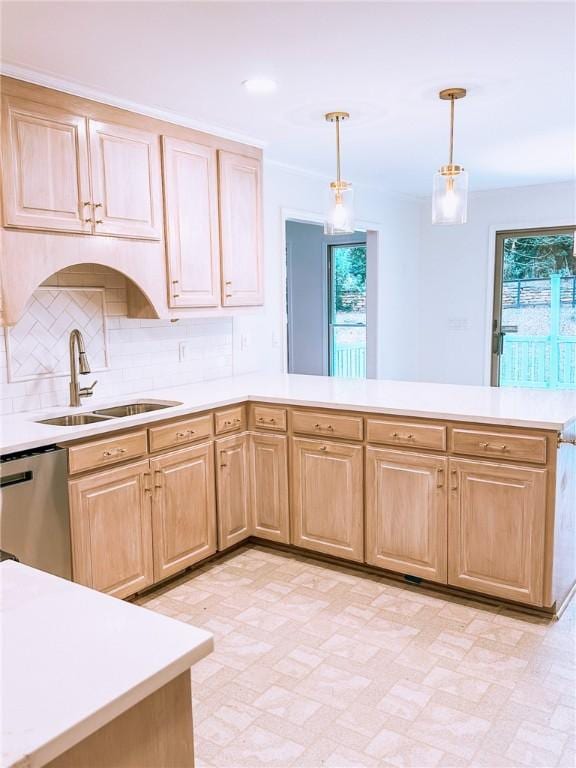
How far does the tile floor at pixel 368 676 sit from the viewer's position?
2027 mm

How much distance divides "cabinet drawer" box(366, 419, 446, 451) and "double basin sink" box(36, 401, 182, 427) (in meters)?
1.00

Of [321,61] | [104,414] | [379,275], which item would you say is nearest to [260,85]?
[321,61]

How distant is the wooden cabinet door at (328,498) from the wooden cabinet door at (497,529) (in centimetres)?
50

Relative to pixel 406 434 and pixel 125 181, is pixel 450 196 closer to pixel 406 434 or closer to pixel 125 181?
pixel 406 434

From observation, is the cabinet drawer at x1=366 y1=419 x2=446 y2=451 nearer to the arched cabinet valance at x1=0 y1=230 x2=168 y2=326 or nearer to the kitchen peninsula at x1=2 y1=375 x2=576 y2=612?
the kitchen peninsula at x1=2 y1=375 x2=576 y2=612

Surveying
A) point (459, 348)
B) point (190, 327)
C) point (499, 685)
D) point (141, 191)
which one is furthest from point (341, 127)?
point (459, 348)

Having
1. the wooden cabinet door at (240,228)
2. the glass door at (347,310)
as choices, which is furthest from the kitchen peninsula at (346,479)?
the glass door at (347,310)

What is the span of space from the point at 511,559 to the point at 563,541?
25cm

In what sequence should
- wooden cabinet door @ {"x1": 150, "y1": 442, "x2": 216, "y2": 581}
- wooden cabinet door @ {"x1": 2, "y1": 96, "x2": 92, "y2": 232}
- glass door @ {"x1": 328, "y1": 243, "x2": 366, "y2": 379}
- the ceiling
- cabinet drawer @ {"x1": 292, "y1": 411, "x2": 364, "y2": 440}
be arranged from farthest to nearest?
glass door @ {"x1": 328, "y1": 243, "x2": 366, "y2": 379}, cabinet drawer @ {"x1": 292, "y1": 411, "x2": 364, "y2": 440}, wooden cabinet door @ {"x1": 150, "y1": 442, "x2": 216, "y2": 581}, wooden cabinet door @ {"x1": 2, "y1": 96, "x2": 92, "y2": 232}, the ceiling

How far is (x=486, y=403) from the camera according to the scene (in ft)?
10.1

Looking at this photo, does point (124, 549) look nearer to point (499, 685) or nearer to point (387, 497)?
point (387, 497)

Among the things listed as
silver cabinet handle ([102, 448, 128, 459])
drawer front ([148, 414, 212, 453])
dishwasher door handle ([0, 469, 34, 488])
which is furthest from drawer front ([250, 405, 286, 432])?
dishwasher door handle ([0, 469, 34, 488])

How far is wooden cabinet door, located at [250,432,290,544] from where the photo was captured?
3.50 metres

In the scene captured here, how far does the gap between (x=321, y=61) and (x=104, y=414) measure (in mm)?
1917
